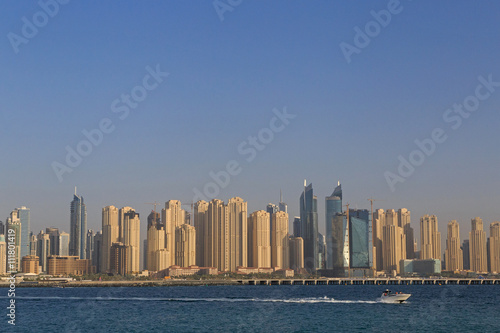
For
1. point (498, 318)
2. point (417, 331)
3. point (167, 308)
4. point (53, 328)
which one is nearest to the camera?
point (417, 331)

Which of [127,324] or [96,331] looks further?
[127,324]

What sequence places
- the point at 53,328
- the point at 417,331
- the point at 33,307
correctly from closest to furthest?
1. the point at 417,331
2. the point at 53,328
3. the point at 33,307

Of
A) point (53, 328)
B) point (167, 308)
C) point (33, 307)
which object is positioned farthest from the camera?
point (33, 307)

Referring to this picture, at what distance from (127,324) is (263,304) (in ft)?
121

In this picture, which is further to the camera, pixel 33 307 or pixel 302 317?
pixel 33 307

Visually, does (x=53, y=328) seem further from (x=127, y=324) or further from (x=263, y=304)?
(x=263, y=304)

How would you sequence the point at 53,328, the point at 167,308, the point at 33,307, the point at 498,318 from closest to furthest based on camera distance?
the point at 53,328, the point at 498,318, the point at 167,308, the point at 33,307

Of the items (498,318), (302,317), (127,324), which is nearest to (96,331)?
(127,324)

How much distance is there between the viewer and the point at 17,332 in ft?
264

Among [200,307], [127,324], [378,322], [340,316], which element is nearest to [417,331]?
[378,322]

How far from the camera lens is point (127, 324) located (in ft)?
282

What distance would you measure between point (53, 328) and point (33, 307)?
134 ft

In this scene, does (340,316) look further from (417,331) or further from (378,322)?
(417,331)

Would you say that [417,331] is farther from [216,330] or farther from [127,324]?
[127,324]
